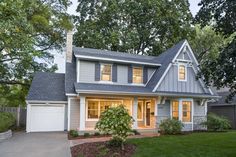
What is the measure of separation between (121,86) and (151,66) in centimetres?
353

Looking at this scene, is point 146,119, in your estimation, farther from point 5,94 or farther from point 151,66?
point 5,94

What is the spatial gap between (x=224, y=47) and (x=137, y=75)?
39.2 feet

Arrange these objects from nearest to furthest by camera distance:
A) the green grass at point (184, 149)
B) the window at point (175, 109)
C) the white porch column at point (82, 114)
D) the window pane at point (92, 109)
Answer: the green grass at point (184, 149) → the white porch column at point (82, 114) → the window pane at point (92, 109) → the window at point (175, 109)

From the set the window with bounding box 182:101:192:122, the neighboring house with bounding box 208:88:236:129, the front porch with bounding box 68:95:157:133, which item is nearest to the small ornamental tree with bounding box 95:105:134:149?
the front porch with bounding box 68:95:157:133

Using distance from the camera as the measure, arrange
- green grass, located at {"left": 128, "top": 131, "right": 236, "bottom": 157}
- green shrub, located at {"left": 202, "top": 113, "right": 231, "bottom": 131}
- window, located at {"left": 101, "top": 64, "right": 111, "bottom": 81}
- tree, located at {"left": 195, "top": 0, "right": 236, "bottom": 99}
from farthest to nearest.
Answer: window, located at {"left": 101, "top": 64, "right": 111, "bottom": 81}, green shrub, located at {"left": 202, "top": 113, "right": 231, "bottom": 131}, green grass, located at {"left": 128, "top": 131, "right": 236, "bottom": 157}, tree, located at {"left": 195, "top": 0, "right": 236, "bottom": 99}

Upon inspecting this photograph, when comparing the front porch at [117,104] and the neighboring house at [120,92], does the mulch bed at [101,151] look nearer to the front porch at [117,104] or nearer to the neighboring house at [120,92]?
the front porch at [117,104]

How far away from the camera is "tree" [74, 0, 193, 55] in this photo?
29766 millimetres

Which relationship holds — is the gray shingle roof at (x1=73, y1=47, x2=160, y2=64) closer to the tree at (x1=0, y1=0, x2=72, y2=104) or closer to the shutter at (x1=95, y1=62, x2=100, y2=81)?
the shutter at (x1=95, y1=62, x2=100, y2=81)

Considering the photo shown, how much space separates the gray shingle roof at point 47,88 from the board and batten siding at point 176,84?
795cm

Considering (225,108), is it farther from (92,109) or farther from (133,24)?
(133,24)

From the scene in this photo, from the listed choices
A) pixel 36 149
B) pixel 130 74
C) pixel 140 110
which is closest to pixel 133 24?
pixel 130 74

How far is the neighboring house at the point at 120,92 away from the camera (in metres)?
18.1

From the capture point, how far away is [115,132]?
11.1m

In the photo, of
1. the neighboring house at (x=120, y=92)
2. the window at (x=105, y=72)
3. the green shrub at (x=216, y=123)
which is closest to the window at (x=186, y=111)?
the neighboring house at (x=120, y=92)
